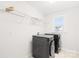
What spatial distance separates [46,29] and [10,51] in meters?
2.82

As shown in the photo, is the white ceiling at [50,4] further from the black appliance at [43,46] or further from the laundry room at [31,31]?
the black appliance at [43,46]

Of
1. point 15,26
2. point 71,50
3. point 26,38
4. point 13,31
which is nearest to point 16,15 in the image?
point 15,26

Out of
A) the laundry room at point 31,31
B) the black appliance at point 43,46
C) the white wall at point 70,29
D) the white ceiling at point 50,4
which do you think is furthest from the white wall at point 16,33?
the white wall at point 70,29

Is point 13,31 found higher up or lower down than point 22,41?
higher up

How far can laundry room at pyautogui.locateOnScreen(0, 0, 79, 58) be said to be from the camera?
2.10 m

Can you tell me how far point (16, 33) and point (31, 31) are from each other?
88 centimetres

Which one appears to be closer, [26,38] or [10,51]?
[10,51]

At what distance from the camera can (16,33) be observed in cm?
243

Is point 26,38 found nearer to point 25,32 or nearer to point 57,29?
point 25,32

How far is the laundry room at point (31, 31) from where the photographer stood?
6.89ft

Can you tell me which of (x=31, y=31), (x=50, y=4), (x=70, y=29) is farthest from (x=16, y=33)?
(x=70, y=29)

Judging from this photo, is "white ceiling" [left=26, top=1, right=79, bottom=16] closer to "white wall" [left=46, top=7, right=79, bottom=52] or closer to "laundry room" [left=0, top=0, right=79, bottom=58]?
"laundry room" [left=0, top=0, right=79, bottom=58]

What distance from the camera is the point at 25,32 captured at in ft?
9.41

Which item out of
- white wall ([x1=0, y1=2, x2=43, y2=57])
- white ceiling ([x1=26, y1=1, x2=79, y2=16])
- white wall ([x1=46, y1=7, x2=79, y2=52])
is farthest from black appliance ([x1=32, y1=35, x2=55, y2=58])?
white wall ([x1=46, y1=7, x2=79, y2=52])
